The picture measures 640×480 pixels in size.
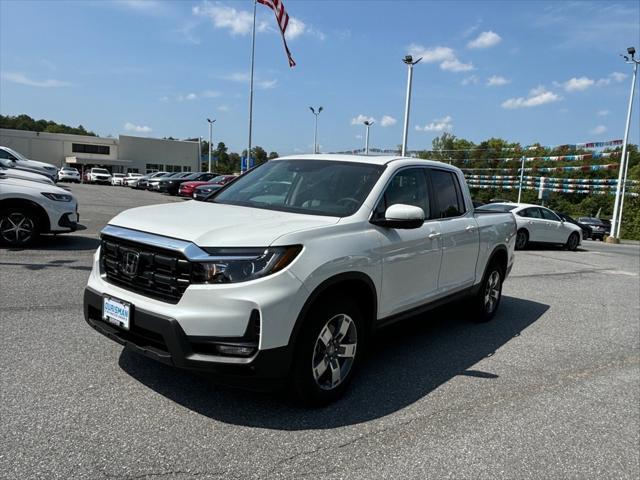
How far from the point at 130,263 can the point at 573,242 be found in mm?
17346

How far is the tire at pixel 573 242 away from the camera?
56.6ft

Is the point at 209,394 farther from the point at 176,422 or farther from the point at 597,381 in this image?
the point at 597,381

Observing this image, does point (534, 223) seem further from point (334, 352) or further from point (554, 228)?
point (334, 352)

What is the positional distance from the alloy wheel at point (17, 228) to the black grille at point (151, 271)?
592cm

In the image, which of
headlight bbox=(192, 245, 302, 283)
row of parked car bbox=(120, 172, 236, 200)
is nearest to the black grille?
headlight bbox=(192, 245, 302, 283)

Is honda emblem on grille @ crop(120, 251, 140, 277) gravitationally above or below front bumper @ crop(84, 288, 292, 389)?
above

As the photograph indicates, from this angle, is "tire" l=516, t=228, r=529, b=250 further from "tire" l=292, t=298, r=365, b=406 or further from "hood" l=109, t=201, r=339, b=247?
"hood" l=109, t=201, r=339, b=247

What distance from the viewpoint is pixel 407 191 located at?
14.9ft

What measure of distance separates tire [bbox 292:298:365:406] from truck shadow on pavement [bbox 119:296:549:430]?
151 millimetres

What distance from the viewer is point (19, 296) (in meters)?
5.75

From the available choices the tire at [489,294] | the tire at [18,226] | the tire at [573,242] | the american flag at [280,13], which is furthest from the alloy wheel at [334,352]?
the american flag at [280,13]

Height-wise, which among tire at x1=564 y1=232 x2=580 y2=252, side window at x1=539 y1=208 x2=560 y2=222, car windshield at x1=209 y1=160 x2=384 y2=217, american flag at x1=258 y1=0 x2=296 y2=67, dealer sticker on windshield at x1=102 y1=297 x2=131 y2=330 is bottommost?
tire at x1=564 y1=232 x2=580 y2=252

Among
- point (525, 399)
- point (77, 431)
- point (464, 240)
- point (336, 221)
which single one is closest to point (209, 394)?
point (77, 431)

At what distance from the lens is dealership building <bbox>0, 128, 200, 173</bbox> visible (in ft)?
217
